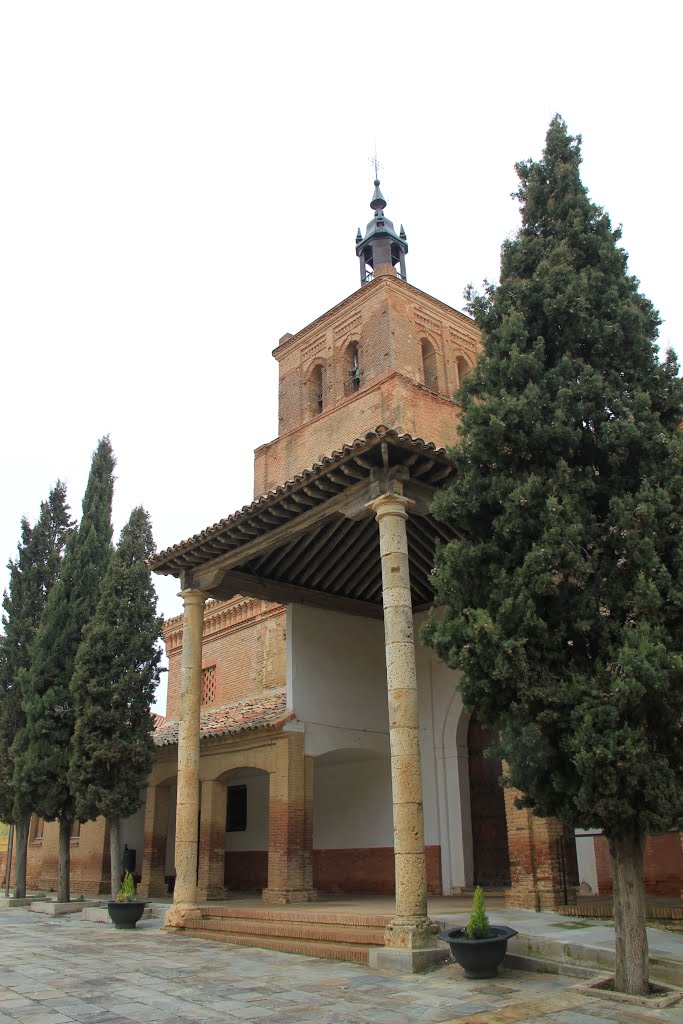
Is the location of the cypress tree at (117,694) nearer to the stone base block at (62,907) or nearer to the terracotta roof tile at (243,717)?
the terracotta roof tile at (243,717)

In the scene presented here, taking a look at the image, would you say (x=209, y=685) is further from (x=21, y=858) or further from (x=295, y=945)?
(x=295, y=945)

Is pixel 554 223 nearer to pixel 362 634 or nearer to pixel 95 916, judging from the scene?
pixel 362 634

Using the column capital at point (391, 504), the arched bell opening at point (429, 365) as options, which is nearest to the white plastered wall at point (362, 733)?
the column capital at point (391, 504)

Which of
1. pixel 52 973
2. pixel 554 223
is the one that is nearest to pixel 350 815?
pixel 52 973

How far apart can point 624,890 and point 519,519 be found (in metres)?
2.75

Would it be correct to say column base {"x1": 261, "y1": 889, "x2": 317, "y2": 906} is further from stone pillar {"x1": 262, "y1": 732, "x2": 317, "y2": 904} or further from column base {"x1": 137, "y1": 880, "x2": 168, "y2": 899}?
column base {"x1": 137, "y1": 880, "x2": 168, "y2": 899}

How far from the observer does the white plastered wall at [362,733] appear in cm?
1242

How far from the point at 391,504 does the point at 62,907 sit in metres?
9.98

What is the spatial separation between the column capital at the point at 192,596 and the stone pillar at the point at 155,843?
A: 5.47 meters

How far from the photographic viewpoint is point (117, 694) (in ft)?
43.9

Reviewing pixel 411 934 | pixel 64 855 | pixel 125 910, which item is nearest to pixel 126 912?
pixel 125 910

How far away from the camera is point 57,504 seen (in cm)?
1781

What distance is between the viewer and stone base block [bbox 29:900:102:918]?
13688mm

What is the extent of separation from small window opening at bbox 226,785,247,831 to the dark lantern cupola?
12.9 m
